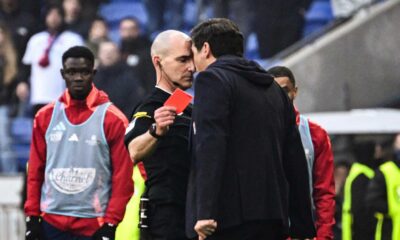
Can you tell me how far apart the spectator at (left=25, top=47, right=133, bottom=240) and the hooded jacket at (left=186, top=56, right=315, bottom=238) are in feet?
6.33

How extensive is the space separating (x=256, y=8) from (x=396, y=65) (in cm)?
200

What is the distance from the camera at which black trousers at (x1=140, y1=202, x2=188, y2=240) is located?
7324mm

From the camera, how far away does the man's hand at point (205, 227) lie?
6.50m

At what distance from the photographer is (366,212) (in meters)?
12.1

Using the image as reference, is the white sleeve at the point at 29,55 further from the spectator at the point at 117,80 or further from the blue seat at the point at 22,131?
the spectator at the point at 117,80

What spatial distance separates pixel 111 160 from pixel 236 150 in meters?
2.21

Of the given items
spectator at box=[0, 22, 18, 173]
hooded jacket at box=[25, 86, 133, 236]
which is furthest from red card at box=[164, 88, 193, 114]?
→ spectator at box=[0, 22, 18, 173]

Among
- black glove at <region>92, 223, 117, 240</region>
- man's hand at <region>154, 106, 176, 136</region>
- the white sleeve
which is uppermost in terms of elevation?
the white sleeve

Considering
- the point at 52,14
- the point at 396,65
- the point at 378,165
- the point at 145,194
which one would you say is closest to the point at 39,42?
the point at 52,14

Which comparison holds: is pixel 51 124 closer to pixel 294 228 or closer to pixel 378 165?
pixel 294 228

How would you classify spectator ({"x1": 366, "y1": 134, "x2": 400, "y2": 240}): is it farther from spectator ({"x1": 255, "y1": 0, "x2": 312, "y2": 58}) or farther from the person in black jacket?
spectator ({"x1": 255, "y1": 0, "x2": 312, "y2": 58})

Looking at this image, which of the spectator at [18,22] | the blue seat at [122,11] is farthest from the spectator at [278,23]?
the spectator at [18,22]

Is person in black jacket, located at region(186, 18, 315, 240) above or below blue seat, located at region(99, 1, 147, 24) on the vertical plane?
below

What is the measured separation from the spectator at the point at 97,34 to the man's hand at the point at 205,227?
40.1 feet
